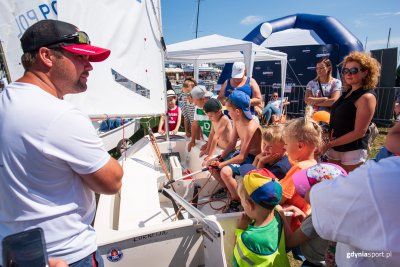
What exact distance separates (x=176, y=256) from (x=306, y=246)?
0.83 m

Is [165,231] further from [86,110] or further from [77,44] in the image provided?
[86,110]

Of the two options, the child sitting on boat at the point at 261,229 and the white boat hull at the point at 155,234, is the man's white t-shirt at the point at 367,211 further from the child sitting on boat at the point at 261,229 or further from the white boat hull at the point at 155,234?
the white boat hull at the point at 155,234

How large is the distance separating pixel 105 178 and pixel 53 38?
59 cm

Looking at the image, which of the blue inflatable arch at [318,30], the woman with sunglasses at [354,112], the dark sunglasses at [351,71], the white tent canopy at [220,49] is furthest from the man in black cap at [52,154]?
the blue inflatable arch at [318,30]

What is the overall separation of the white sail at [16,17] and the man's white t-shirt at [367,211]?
249cm

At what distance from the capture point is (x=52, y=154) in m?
0.83

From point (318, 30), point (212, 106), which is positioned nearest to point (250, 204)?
point (212, 106)

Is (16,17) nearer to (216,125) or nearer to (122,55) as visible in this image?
(122,55)

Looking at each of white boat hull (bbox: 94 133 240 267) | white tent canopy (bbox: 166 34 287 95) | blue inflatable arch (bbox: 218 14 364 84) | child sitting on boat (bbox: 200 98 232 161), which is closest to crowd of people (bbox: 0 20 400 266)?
white boat hull (bbox: 94 133 240 267)

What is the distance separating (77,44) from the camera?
103 cm

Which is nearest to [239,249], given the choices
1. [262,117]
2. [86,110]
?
[86,110]

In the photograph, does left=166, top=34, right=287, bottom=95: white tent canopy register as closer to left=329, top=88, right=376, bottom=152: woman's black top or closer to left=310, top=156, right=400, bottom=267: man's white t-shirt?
left=329, top=88, right=376, bottom=152: woman's black top

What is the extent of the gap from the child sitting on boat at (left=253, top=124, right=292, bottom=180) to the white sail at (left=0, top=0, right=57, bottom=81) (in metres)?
2.16

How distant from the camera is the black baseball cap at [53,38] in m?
0.95
